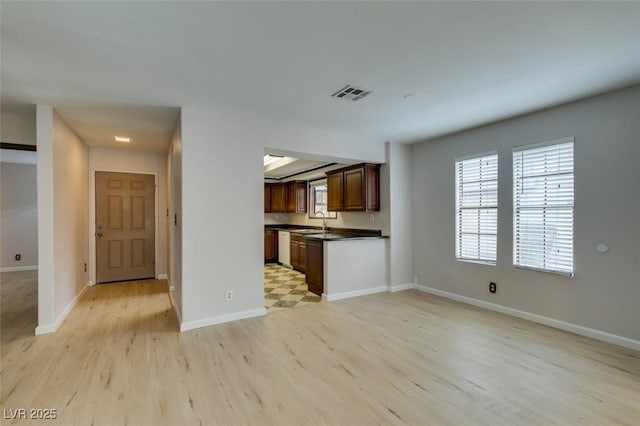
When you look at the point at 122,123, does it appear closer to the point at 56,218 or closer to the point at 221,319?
the point at 56,218

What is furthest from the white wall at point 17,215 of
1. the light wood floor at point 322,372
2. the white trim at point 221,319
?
the white trim at point 221,319

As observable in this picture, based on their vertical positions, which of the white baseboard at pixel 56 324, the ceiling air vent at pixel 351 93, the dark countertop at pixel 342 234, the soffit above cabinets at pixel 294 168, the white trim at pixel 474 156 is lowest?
the white baseboard at pixel 56 324

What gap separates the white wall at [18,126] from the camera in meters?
3.56

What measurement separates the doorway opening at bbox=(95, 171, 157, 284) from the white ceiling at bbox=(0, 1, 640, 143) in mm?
2459

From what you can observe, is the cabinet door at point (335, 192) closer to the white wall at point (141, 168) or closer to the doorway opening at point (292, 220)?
the doorway opening at point (292, 220)

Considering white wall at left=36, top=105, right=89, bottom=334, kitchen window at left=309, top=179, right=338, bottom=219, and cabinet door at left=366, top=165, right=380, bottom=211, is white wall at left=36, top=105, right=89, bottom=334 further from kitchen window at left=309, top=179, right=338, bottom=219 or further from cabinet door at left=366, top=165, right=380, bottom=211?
kitchen window at left=309, top=179, right=338, bottom=219

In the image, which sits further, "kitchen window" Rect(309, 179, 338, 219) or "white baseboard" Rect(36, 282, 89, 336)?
"kitchen window" Rect(309, 179, 338, 219)

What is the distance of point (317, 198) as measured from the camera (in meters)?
7.61

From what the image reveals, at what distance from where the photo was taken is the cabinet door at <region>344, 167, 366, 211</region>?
17.1 ft

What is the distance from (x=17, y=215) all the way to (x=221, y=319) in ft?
22.5

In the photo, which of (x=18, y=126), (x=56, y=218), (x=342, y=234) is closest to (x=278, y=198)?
(x=342, y=234)

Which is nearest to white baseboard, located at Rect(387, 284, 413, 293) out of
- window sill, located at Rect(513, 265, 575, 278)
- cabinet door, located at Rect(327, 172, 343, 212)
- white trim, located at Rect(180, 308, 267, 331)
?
cabinet door, located at Rect(327, 172, 343, 212)

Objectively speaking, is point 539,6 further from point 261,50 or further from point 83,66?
point 83,66

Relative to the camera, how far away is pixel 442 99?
10.8 ft
